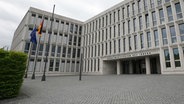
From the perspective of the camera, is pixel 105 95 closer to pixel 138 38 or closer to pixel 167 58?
pixel 167 58

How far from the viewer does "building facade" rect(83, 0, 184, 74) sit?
18922 mm

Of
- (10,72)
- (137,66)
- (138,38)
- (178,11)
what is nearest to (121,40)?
(138,38)

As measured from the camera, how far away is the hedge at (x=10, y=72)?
589 centimetres

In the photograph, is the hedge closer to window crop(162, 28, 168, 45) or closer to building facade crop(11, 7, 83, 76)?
window crop(162, 28, 168, 45)

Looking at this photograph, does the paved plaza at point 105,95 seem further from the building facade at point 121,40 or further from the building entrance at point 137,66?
the building entrance at point 137,66

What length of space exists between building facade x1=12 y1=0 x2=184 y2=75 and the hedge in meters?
20.2

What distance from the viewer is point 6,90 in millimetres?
5984

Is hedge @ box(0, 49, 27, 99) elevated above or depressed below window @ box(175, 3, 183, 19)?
below

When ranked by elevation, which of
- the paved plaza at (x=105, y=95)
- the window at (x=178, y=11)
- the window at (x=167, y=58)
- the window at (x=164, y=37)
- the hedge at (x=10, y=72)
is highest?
the window at (x=178, y=11)

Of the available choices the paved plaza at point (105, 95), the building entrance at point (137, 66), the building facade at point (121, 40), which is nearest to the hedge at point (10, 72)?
the paved plaza at point (105, 95)

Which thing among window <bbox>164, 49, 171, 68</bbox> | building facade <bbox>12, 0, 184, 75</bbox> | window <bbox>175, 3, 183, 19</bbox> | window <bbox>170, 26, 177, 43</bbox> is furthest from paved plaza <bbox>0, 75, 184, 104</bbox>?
window <bbox>175, 3, 183, 19</bbox>

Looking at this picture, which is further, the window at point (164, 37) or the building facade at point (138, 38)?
the window at point (164, 37)

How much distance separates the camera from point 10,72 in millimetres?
6168

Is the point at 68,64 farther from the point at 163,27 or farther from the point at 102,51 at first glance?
the point at 163,27
